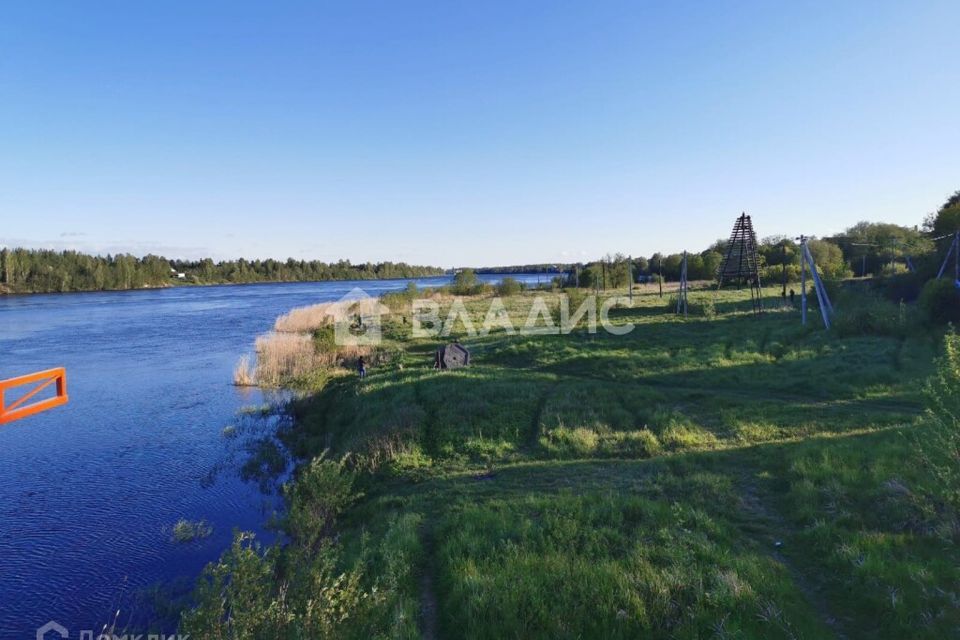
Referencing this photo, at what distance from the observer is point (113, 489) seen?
11.9 meters

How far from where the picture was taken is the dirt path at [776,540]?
16.6 feet

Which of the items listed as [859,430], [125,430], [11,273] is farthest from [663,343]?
[11,273]

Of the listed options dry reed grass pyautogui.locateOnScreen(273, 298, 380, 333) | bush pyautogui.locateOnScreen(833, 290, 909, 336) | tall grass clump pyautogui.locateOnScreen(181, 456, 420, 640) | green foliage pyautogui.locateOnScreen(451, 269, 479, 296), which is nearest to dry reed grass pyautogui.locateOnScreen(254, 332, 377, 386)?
dry reed grass pyautogui.locateOnScreen(273, 298, 380, 333)

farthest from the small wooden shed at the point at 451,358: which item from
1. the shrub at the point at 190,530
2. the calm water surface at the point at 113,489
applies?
the shrub at the point at 190,530

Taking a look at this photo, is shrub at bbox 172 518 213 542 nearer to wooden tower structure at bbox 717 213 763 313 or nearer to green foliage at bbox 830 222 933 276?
wooden tower structure at bbox 717 213 763 313

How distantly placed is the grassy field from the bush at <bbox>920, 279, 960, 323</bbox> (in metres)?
0.70

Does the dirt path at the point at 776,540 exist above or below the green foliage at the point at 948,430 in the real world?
below

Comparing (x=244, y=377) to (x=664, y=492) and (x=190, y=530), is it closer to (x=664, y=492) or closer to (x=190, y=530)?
(x=190, y=530)

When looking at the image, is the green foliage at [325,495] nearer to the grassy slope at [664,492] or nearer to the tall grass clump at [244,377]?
the grassy slope at [664,492]

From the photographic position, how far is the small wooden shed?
18.5 meters

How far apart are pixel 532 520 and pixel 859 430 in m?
7.53

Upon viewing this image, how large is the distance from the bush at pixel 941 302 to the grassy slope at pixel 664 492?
1.29 metres

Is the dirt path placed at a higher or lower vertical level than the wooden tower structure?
lower

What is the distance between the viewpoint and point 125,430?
16.1 m
